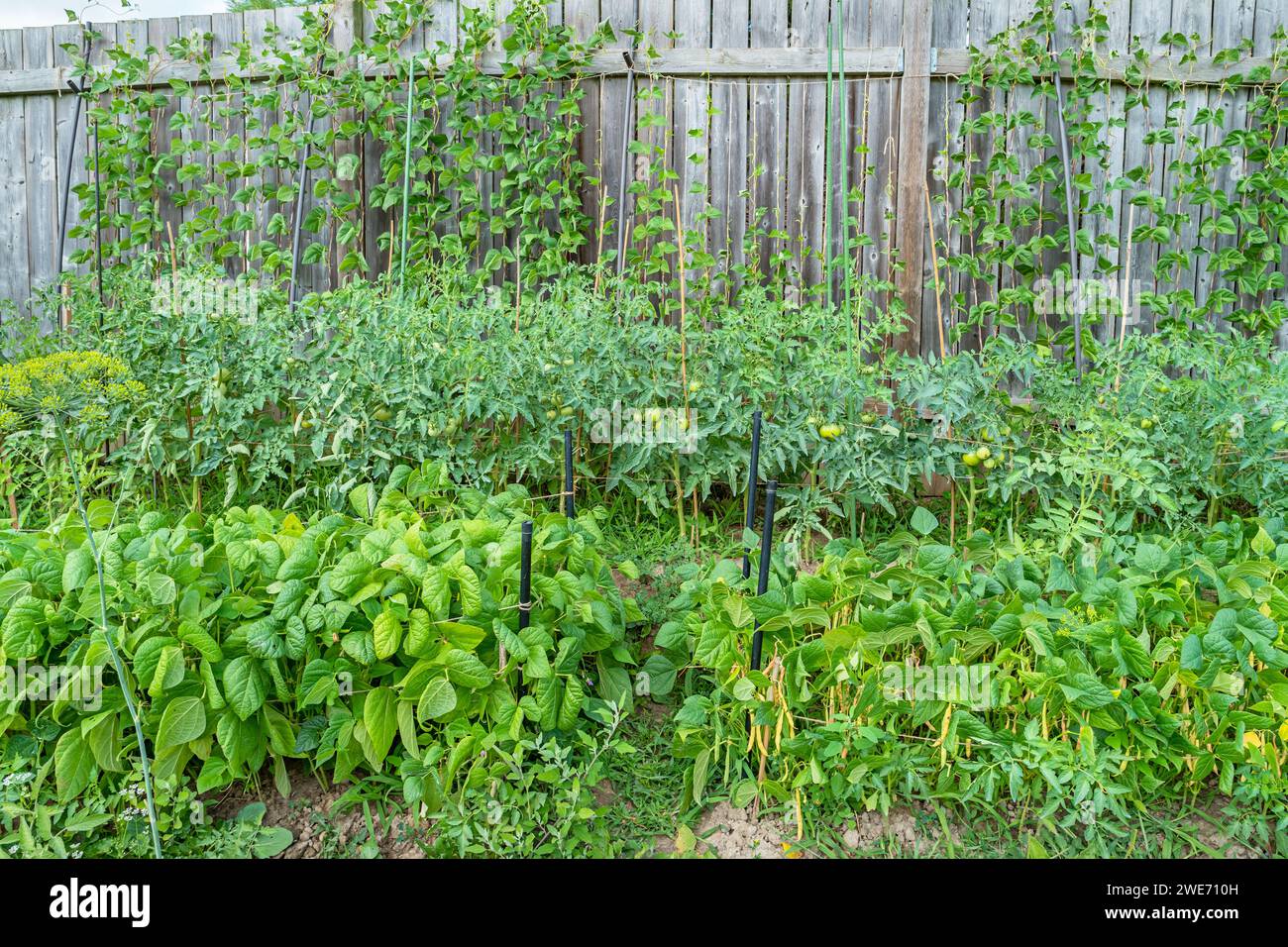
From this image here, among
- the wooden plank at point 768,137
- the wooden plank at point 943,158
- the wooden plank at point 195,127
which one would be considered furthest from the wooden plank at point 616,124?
the wooden plank at point 195,127

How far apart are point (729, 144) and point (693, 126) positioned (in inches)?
7.8

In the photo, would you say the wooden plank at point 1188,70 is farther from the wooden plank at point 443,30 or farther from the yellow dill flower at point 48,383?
the yellow dill flower at point 48,383

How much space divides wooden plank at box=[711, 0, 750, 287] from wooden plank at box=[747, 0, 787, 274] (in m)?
0.05

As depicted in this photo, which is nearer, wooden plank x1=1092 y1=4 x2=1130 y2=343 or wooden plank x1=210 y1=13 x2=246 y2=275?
wooden plank x1=1092 y1=4 x2=1130 y2=343

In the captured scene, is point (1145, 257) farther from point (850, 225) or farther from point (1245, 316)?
point (850, 225)

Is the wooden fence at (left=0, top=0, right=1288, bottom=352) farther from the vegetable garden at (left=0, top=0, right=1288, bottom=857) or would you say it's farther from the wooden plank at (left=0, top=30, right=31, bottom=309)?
the wooden plank at (left=0, top=30, right=31, bottom=309)

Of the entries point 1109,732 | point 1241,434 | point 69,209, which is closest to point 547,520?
point 1109,732

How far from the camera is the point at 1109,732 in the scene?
Result: 1.97 meters

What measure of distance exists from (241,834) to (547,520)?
102 cm

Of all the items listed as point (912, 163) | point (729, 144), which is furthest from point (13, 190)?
point (912, 163)

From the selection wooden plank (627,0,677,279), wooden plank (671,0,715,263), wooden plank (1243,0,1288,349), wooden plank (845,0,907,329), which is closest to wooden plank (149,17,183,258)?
wooden plank (627,0,677,279)

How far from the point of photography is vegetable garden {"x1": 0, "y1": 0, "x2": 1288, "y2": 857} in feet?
6.32

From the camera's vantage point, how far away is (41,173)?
5113mm

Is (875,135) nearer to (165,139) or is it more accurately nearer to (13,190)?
(165,139)
